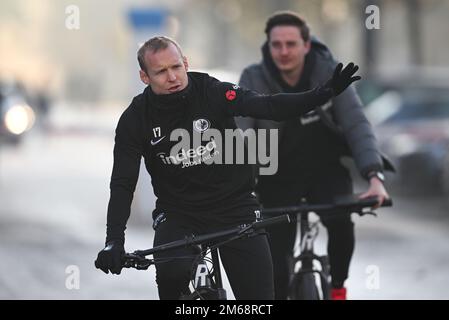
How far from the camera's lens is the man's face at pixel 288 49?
269 inches

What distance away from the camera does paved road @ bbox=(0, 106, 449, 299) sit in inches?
384

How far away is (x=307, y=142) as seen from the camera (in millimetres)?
7008

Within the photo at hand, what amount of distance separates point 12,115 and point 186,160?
23.5 metres

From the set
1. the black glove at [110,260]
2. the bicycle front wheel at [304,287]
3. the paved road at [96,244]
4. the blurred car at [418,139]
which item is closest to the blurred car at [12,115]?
the paved road at [96,244]

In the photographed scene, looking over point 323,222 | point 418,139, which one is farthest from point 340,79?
point 418,139

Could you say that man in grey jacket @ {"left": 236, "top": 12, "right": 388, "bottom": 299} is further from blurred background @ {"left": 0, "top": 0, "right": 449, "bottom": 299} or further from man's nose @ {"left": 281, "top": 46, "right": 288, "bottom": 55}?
blurred background @ {"left": 0, "top": 0, "right": 449, "bottom": 299}

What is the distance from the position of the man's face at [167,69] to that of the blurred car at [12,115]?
23018 millimetres

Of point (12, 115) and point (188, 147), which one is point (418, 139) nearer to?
point (12, 115)

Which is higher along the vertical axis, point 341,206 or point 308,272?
point 341,206

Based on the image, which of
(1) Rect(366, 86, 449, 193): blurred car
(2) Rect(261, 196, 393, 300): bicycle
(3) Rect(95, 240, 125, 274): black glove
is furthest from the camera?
(1) Rect(366, 86, 449, 193): blurred car

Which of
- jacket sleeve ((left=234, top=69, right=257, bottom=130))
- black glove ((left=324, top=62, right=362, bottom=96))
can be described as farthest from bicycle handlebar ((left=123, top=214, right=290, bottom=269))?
jacket sleeve ((left=234, top=69, right=257, bottom=130))

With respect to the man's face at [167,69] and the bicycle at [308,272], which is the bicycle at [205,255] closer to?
the man's face at [167,69]

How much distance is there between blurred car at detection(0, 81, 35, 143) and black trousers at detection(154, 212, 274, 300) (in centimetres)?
2298

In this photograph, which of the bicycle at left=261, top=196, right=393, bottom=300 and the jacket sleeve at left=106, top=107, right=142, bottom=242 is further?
the bicycle at left=261, top=196, right=393, bottom=300
